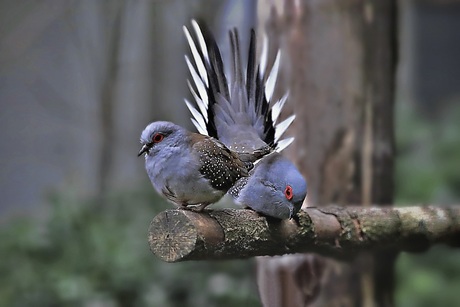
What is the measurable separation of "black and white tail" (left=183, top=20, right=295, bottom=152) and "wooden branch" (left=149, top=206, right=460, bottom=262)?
1.12ft

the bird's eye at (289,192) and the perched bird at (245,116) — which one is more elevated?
the perched bird at (245,116)

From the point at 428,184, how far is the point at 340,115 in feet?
12.0

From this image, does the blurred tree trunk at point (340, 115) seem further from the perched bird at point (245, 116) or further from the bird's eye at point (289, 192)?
the bird's eye at point (289, 192)

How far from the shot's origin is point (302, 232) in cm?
242

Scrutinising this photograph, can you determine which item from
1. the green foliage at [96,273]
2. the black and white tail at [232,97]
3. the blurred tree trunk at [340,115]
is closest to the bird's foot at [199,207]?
the black and white tail at [232,97]

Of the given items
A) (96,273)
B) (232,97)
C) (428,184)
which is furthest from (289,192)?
(428,184)

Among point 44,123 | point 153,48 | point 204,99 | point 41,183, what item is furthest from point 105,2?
point 204,99

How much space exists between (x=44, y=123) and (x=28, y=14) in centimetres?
97

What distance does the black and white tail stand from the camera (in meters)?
2.48

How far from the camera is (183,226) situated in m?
1.97

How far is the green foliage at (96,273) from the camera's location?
4.24 metres

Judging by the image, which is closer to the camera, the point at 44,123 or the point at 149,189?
the point at 149,189

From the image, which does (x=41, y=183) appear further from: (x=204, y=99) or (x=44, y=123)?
(x=204, y=99)

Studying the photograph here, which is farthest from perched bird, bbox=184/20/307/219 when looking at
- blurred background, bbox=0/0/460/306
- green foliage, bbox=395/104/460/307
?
blurred background, bbox=0/0/460/306
